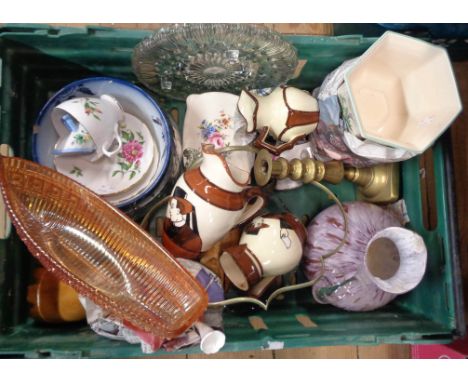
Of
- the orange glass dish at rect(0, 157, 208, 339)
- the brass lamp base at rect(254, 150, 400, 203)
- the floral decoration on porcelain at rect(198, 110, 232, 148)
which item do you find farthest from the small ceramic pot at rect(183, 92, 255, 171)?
the orange glass dish at rect(0, 157, 208, 339)

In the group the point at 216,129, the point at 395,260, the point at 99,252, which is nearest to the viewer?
the point at 99,252

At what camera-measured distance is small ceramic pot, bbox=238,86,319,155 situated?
67 cm

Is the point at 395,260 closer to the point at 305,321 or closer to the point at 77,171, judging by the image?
the point at 305,321

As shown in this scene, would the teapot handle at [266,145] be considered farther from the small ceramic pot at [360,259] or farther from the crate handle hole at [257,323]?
the crate handle hole at [257,323]

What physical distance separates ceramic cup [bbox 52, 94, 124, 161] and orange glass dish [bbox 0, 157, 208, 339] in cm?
9

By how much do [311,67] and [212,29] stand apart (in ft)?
0.74

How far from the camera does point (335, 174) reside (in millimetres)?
714

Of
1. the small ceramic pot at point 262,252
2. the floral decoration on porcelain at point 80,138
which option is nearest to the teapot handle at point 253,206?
the small ceramic pot at point 262,252

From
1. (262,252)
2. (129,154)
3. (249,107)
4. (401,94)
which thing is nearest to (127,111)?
(129,154)

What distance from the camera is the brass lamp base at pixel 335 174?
2.16 feet

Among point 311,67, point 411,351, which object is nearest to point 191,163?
point 311,67

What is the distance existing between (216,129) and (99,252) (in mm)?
313

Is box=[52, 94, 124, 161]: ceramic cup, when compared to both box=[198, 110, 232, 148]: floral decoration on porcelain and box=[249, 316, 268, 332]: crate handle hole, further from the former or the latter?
box=[249, 316, 268, 332]: crate handle hole

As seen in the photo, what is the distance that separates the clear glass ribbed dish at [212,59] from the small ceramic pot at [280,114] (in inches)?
1.9
